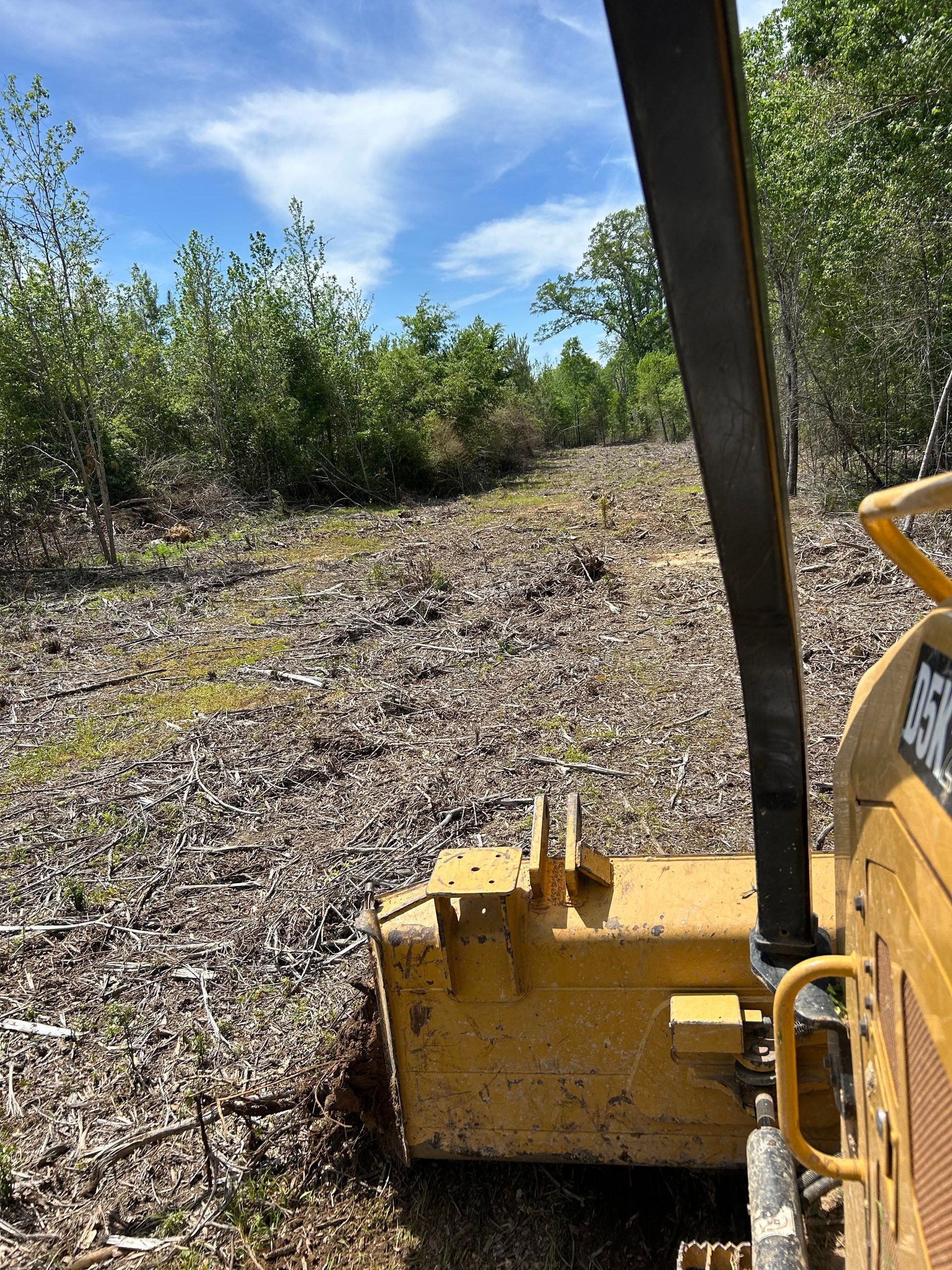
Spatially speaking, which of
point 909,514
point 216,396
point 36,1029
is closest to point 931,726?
point 909,514

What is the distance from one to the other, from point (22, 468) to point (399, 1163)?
15034 mm

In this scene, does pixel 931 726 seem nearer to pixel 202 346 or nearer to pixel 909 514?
pixel 909 514

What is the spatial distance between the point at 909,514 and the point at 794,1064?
2.98 ft

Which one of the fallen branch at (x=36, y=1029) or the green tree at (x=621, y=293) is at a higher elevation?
the green tree at (x=621, y=293)

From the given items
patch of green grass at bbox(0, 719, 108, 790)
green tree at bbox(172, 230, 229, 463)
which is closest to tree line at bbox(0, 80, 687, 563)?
green tree at bbox(172, 230, 229, 463)

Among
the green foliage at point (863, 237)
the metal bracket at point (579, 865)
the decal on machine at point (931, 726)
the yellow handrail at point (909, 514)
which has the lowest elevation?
the metal bracket at point (579, 865)

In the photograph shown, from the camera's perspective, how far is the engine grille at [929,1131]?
2.70 feet

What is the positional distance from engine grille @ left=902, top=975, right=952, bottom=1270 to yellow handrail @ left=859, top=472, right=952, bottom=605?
561 millimetres

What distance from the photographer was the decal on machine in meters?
0.89

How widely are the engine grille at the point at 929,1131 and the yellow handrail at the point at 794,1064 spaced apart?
27 cm

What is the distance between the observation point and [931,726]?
950 mm

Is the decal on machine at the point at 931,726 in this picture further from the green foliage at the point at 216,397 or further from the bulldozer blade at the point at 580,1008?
the green foliage at the point at 216,397

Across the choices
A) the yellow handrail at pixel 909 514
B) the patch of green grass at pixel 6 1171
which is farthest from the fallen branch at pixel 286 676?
the yellow handrail at pixel 909 514

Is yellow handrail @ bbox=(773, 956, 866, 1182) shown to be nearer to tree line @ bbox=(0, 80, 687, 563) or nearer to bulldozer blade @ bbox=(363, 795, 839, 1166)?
bulldozer blade @ bbox=(363, 795, 839, 1166)
